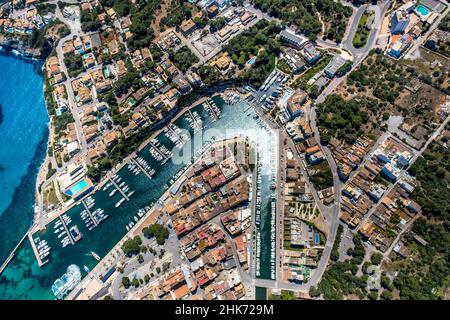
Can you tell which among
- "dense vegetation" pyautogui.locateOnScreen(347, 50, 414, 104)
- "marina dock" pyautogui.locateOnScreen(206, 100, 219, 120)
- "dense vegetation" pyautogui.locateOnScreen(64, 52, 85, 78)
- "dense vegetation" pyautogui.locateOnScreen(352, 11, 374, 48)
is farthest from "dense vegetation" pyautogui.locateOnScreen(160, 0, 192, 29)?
"dense vegetation" pyautogui.locateOnScreen(347, 50, 414, 104)

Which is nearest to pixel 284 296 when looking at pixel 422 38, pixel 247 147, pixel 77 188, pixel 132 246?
pixel 247 147

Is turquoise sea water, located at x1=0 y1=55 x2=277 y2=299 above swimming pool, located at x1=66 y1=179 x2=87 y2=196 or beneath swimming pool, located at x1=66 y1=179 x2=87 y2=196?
beneath

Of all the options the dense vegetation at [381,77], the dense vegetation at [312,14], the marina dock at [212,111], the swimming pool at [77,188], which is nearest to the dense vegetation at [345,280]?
the dense vegetation at [381,77]

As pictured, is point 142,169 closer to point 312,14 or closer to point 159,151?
point 159,151

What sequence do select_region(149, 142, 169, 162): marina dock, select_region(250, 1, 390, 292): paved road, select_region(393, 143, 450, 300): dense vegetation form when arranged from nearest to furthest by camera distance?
1. select_region(393, 143, 450, 300): dense vegetation
2. select_region(250, 1, 390, 292): paved road
3. select_region(149, 142, 169, 162): marina dock

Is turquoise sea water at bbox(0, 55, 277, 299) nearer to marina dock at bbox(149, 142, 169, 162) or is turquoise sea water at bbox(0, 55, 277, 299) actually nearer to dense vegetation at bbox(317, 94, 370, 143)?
marina dock at bbox(149, 142, 169, 162)
